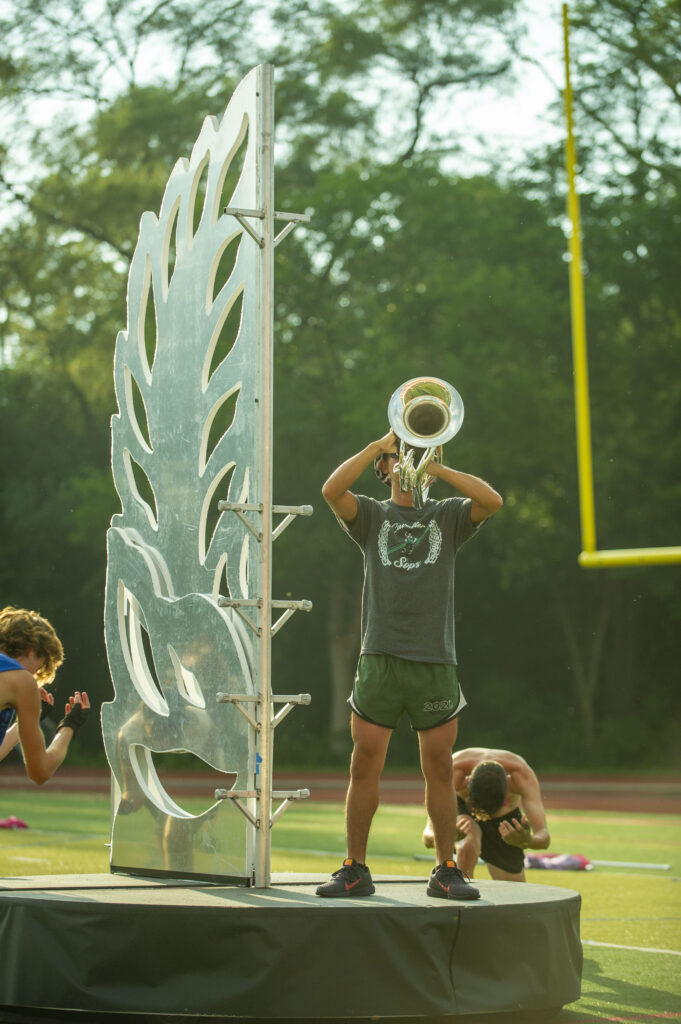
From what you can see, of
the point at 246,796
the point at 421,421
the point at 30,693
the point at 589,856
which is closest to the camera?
the point at 30,693

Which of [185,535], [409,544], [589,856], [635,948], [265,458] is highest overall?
[265,458]

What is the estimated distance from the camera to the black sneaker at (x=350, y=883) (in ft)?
17.1

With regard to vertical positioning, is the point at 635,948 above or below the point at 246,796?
below

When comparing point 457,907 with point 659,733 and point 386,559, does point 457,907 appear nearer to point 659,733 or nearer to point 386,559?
point 386,559

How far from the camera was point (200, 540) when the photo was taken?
20.9 feet

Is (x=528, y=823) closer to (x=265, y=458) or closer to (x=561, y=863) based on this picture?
(x=265, y=458)

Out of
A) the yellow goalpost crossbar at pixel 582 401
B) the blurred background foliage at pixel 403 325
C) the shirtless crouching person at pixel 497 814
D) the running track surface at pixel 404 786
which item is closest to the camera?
the shirtless crouching person at pixel 497 814

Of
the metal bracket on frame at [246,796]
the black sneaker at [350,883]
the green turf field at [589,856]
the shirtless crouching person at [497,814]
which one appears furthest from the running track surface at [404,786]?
the black sneaker at [350,883]

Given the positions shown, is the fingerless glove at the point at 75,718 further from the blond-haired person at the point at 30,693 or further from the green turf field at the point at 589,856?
the green turf field at the point at 589,856

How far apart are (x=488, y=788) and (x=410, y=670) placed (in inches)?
69.1

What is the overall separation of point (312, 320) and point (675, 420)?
8.09 metres

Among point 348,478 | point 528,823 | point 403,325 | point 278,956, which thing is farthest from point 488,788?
point 403,325

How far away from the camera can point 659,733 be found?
27.6 m

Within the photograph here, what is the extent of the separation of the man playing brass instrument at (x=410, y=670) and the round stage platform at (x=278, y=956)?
0.29 metres
